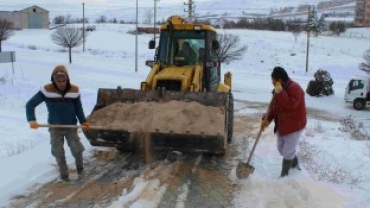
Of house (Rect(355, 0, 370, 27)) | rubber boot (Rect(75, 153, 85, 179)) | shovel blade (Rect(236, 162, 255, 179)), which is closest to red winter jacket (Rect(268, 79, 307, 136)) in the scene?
shovel blade (Rect(236, 162, 255, 179))

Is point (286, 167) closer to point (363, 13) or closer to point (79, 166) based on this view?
point (79, 166)

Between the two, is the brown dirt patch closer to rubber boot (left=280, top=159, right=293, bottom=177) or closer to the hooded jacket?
the hooded jacket

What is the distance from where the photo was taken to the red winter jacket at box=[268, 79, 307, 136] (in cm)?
668

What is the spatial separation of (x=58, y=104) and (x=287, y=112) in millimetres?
3280

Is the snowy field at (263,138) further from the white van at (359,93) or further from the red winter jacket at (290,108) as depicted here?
the red winter jacket at (290,108)

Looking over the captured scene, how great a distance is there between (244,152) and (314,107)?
14.0 metres

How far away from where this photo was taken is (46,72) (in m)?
30.1

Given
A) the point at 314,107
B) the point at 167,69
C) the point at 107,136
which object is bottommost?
the point at 314,107

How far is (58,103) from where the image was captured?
689 centimetres

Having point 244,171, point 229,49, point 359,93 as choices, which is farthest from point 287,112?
point 229,49

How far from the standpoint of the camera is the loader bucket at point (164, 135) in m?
7.50

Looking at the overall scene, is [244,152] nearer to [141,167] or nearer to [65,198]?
[141,167]

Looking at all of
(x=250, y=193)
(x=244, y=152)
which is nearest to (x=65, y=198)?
(x=250, y=193)

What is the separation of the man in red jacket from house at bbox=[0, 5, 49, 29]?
302 ft
